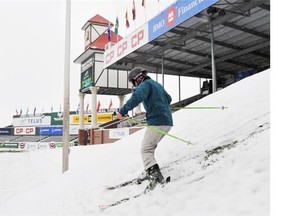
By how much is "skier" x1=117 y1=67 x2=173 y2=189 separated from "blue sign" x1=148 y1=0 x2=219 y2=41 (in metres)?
10.1

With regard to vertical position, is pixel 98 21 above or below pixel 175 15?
above

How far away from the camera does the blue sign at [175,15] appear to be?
601 inches

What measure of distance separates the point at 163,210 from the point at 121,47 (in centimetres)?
1939

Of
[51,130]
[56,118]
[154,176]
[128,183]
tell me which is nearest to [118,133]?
[128,183]

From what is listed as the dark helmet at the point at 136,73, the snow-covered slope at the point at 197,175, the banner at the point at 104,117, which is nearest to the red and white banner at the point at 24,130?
the banner at the point at 104,117

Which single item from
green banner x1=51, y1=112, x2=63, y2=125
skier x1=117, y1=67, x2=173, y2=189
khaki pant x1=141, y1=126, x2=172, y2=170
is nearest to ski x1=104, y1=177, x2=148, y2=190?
skier x1=117, y1=67, x2=173, y2=189

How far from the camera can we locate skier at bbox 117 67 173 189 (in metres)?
5.60

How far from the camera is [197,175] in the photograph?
541 centimetres

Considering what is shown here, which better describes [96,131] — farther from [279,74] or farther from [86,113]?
[279,74]

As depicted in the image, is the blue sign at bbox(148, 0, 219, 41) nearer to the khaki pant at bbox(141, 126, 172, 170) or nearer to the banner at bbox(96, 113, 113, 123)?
the khaki pant at bbox(141, 126, 172, 170)

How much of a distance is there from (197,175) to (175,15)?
42.6 feet

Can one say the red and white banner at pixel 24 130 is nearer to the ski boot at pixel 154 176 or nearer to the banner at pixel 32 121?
the banner at pixel 32 121

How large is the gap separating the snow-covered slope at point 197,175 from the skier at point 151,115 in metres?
0.37

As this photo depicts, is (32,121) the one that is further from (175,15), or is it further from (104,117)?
(175,15)
